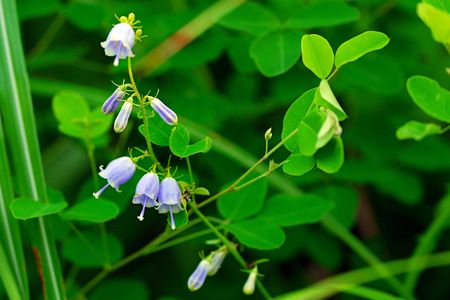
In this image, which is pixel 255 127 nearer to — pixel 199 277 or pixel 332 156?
pixel 199 277

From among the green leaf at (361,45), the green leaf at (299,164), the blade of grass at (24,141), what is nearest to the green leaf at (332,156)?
the green leaf at (299,164)

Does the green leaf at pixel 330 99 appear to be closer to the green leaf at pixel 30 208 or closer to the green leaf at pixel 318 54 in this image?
the green leaf at pixel 318 54

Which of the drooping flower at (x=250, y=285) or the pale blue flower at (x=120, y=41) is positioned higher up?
the pale blue flower at (x=120, y=41)

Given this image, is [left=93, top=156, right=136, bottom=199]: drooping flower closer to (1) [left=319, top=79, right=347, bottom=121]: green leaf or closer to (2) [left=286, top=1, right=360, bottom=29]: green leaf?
(1) [left=319, top=79, right=347, bottom=121]: green leaf

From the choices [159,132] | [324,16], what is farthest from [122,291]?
[324,16]

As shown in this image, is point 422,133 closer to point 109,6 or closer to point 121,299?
point 121,299

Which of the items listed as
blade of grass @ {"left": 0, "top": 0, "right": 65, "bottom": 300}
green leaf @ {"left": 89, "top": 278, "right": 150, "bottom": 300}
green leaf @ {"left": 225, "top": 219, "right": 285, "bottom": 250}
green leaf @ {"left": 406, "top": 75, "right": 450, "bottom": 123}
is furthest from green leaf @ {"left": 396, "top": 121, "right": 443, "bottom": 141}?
green leaf @ {"left": 89, "top": 278, "right": 150, "bottom": 300}

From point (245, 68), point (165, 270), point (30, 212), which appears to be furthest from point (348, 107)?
point (30, 212)
